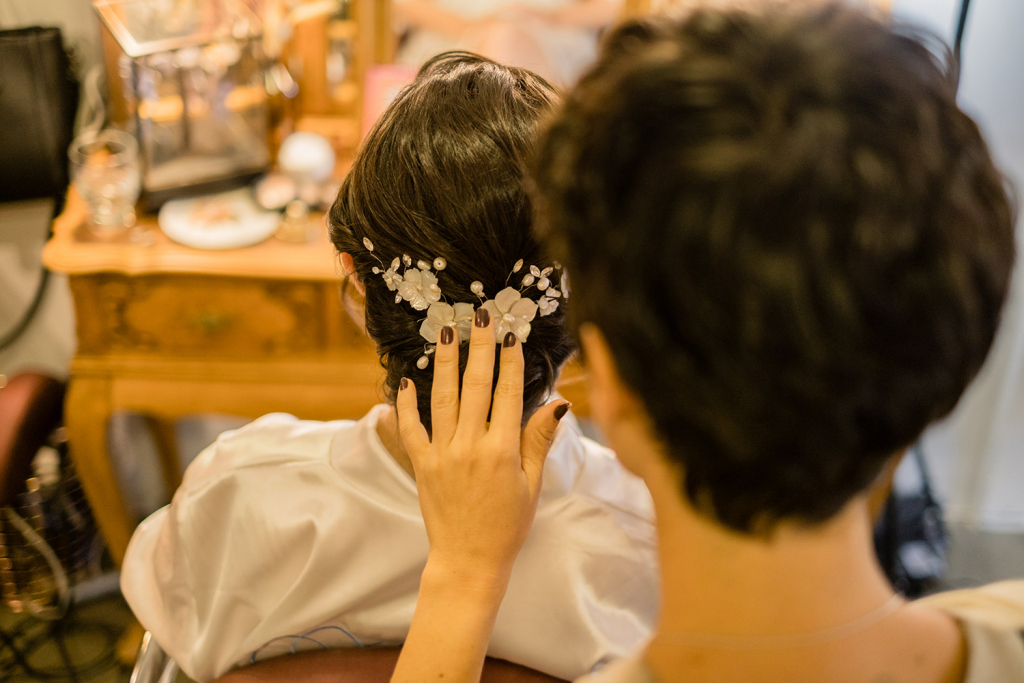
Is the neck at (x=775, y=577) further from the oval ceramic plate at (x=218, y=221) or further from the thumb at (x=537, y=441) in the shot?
the oval ceramic plate at (x=218, y=221)

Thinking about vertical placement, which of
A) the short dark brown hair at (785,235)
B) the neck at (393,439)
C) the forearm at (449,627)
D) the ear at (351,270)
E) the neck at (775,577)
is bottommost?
the neck at (393,439)

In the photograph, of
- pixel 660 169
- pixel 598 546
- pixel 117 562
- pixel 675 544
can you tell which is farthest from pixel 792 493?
pixel 117 562

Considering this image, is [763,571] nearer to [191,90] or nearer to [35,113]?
[191,90]

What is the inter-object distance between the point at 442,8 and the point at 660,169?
4.11 ft

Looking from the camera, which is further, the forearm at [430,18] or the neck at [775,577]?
the forearm at [430,18]

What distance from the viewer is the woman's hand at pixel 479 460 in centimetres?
67

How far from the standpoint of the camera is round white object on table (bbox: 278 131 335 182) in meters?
1.53

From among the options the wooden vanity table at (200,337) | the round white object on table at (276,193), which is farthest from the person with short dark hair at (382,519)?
the round white object on table at (276,193)

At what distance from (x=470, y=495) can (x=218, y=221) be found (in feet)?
3.38

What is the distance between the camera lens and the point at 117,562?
1.78 metres

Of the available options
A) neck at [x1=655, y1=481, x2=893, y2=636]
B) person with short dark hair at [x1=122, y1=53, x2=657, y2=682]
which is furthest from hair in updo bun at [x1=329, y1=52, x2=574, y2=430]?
neck at [x1=655, y1=481, x2=893, y2=636]

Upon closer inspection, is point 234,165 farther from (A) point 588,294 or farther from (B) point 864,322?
(B) point 864,322

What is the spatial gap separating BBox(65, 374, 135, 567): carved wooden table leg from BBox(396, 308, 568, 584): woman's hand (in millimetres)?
1050

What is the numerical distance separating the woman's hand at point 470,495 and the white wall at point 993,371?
41.1 inches
